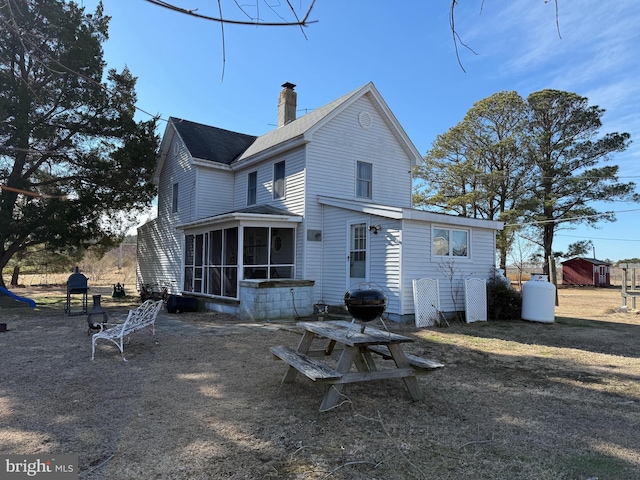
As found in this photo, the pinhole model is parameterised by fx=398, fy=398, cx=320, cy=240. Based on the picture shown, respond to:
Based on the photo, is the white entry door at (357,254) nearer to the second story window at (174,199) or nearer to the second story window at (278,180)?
the second story window at (278,180)

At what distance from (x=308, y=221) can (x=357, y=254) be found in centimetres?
198

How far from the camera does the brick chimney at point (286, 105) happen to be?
17.0 metres

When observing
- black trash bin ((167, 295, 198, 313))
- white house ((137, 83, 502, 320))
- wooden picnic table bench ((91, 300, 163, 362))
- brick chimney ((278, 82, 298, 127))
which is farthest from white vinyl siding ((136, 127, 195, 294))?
wooden picnic table bench ((91, 300, 163, 362))

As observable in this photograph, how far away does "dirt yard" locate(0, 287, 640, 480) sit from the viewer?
2.88 m

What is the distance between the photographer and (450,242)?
11070 millimetres

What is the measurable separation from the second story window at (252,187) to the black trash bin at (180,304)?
4242mm

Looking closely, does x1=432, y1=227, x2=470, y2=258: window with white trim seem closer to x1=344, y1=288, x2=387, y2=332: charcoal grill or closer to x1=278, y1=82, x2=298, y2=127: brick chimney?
x1=344, y1=288, x2=387, y2=332: charcoal grill

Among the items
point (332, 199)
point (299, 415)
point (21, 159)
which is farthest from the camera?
point (21, 159)

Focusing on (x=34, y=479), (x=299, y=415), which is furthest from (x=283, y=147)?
(x=34, y=479)

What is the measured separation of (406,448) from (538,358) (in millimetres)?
4585

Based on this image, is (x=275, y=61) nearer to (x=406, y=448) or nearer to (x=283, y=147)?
(x=406, y=448)

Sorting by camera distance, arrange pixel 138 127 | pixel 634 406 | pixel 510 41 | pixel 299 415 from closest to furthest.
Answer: pixel 510 41, pixel 299 415, pixel 634 406, pixel 138 127

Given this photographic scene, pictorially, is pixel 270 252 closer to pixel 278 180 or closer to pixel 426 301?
pixel 278 180

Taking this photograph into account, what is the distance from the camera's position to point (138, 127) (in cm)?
1652
